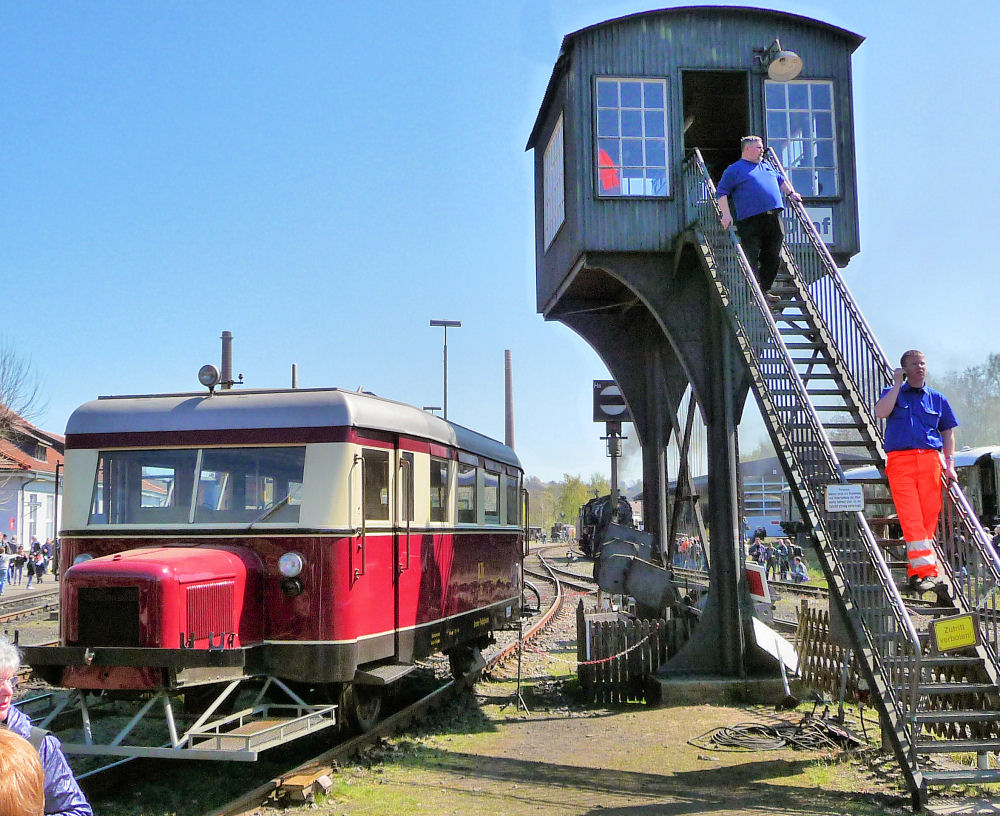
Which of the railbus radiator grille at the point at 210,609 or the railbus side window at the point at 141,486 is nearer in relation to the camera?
the railbus radiator grille at the point at 210,609

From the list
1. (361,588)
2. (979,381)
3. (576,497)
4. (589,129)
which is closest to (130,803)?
(361,588)

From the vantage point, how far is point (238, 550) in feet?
25.7

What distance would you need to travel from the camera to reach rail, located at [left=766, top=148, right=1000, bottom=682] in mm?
7504

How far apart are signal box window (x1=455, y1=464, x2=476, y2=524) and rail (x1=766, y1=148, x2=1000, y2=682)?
410 centimetres

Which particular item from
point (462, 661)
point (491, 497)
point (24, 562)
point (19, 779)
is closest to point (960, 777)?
point (19, 779)

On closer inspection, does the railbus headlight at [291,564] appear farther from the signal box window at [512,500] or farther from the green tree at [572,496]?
the green tree at [572,496]

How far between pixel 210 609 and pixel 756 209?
6.74 metres

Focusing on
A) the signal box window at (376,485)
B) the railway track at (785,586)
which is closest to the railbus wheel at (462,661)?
the railway track at (785,586)

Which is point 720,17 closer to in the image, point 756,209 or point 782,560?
point 756,209

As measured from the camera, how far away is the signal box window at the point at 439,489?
9.82m

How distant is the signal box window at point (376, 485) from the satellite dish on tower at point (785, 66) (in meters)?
7.51

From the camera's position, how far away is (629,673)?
11.6 m

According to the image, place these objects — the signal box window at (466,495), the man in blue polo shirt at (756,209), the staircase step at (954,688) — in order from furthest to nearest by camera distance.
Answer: the signal box window at (466,495) < the man in blue polo shirt at (756,209) < the staircase step at (954,688)

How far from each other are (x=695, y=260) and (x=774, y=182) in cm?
200
